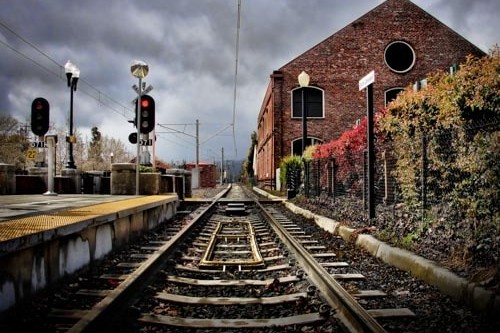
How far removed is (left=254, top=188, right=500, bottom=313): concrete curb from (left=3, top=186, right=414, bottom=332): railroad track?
0.66m

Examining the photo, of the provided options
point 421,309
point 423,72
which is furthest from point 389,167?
point 423,72

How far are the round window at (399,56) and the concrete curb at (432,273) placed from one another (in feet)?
84.1

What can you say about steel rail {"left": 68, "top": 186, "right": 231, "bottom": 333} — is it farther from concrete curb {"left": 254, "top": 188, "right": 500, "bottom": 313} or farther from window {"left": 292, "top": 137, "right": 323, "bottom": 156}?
window {"left": 292, "top": 137, "right": 323, "bottom": 156}

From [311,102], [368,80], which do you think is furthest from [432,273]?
[311,102]

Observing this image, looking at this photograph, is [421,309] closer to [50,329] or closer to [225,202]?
[50,329]

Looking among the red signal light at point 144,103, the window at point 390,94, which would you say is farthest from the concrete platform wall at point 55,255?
the window at point 390,94

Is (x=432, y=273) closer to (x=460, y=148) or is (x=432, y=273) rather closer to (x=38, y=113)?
(x=460, y=148)

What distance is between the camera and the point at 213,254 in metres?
7.28

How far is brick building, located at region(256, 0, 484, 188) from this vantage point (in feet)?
101

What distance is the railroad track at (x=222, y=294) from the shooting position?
3707 mm

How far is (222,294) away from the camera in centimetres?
479

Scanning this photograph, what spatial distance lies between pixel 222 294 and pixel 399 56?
30461 millimetres

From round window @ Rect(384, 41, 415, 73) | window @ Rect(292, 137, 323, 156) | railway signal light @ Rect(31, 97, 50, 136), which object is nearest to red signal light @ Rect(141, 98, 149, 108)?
railway signal light @ Rect(31, 97, 50, 136)

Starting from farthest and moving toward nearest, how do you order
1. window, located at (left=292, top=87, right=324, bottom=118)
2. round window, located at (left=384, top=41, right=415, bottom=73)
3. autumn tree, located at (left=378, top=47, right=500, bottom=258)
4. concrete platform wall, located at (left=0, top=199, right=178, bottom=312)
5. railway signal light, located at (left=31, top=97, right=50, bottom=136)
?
round window, located at (left=384, top=41, right=415, bottom=73), window, located at (left=292, top=87, right=324, bottom=118), railway signal light, located at (left=31, top=97, right=50, bottom=136), autumn tree, located at (left=378, top=47, right=500, bottom=258), concrete platform wall, located at (left=0, top=199, right=178, bottom=312)
